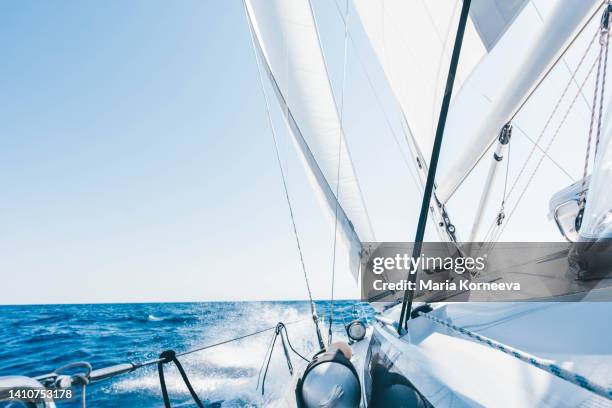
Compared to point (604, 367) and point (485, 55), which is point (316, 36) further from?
point (604, 367)

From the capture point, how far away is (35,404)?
806 millimetres

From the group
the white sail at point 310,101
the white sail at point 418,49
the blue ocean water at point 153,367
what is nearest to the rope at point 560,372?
the blue ocean water at point 153,367

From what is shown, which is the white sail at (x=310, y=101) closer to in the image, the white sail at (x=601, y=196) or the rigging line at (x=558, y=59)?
the rigging line at (x=558, y=59)

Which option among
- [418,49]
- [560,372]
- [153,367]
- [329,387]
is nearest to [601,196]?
[560,372]

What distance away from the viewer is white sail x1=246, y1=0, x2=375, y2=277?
12.6 ft

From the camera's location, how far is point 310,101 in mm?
3979

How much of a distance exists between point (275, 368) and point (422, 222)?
5.97 metres

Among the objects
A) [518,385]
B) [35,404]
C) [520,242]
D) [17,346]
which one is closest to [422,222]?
[518,385]

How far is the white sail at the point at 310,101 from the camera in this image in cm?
385

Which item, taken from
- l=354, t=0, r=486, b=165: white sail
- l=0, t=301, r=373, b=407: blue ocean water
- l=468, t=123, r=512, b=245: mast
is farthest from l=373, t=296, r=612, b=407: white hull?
l=354, t=0, r=486, b=165: white sail

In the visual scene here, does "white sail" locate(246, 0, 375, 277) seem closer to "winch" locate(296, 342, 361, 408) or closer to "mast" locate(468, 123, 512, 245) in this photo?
"mast" locate(468, 123, 512, 245)

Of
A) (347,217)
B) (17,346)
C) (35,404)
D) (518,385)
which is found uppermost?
(347,217)

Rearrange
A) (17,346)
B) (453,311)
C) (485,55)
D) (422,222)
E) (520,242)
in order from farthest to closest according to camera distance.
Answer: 1. (17,346)
2. (485,55)
3. (520,242)
4. (453,311)
5. (422,222)

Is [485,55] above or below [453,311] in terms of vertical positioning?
above
